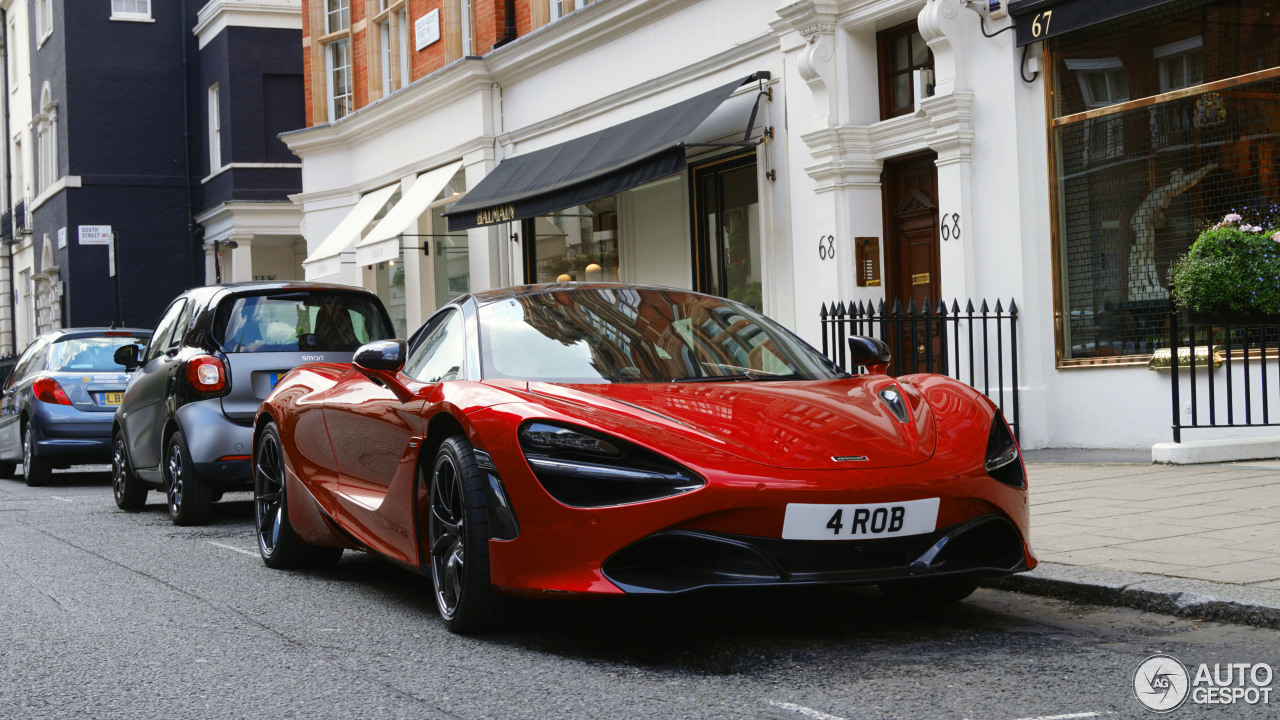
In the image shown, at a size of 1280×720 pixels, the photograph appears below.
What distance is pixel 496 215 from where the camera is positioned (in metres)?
18.0

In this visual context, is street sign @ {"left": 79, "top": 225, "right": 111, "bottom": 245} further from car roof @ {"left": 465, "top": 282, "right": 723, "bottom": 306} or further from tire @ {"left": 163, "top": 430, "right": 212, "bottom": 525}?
car roof @ {"left": 465, "top": 282, "right": 723, "bottom": 306}

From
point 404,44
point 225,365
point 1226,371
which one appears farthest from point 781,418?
point 404,44

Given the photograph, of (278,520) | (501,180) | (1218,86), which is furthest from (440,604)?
(501,180)

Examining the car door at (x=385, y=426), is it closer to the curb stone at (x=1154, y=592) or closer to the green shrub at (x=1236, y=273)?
the curb stone at (x=1154, y=592)

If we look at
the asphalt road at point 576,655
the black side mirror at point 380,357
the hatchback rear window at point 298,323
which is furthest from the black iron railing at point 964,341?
the black side mirror at point 380,357

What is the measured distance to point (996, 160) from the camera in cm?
1168

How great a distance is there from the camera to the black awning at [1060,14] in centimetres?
1058

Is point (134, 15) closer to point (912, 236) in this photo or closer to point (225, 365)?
point (912, 236)

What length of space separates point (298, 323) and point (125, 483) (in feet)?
7.47

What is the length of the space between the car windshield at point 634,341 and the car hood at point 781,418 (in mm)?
251

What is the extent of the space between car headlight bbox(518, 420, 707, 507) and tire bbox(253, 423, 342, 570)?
2.77 meters

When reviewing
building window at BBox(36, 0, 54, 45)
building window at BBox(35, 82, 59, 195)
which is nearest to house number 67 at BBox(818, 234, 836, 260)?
building window at BBox(35, 82, 59, 195)

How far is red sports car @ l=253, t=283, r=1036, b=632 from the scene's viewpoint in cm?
435

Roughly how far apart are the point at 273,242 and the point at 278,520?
93.7 ft
